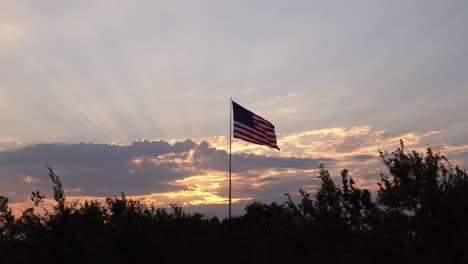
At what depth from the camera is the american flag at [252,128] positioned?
105ft

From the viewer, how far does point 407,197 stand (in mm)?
32562

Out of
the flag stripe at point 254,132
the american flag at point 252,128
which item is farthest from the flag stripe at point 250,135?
the flag stripe at point 254,132

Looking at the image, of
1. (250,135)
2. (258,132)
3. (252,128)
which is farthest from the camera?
(258,132)

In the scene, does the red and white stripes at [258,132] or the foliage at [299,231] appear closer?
the foliage at [299,231]

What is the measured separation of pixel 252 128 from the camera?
32750 mm

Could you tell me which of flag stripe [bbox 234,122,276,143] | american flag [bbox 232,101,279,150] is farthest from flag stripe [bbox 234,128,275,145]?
flag stripe [bbox 234,122,276,143]

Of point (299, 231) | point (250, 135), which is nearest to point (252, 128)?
point (250, 135)

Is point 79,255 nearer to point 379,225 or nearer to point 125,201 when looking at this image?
point 379,225

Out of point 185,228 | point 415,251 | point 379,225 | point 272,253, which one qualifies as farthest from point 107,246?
point 379,225

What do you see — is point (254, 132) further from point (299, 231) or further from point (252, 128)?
point (299, 231)

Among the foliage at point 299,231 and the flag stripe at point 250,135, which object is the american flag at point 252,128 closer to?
the flag stripe at point 250,135

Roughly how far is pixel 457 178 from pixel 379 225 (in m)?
6.76

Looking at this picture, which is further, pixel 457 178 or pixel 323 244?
pixel 457 178

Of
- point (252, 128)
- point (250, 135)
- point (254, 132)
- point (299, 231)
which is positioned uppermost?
point (252, 128)
